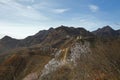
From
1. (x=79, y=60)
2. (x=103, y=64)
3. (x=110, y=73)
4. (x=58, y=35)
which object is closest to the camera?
(x=110, y=73)

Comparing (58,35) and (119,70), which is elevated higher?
(58,35)

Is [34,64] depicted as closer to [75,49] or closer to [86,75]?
[75,49]

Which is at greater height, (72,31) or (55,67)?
(72,31)

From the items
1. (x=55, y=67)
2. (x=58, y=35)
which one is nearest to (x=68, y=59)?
(x=55, y=67)

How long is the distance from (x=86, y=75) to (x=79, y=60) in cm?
750

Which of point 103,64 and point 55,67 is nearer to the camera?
point 103,64

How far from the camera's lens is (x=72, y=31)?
177 metres

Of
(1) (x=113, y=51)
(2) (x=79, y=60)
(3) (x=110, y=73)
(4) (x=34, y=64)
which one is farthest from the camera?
(4) (x=34, y=64)

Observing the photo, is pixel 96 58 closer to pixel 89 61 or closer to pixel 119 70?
pixel 89 61

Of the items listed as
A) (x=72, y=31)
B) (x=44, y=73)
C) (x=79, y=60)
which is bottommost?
(x=44, y=73)

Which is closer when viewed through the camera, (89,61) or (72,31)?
(89,61)

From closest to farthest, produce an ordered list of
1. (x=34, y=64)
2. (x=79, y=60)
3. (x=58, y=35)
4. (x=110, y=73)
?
(x=110, y=73), (x=79, y=60), (x=34, y=64), (x=58, y=35)

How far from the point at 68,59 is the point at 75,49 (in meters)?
4.26

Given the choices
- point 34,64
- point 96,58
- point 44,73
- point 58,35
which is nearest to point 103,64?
point 96,58
